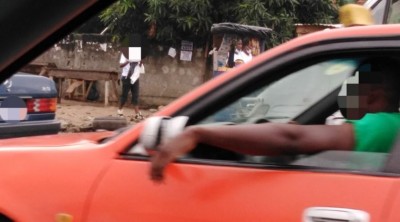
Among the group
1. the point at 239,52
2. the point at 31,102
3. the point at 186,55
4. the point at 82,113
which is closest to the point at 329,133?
the point at 31,102

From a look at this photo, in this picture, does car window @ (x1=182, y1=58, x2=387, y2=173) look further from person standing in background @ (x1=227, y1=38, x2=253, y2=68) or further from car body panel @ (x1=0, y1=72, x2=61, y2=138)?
person standing in background @ (x1=227, y1=38, x2=253, y2=68)

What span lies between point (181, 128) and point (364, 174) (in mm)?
675

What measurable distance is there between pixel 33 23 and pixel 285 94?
1.20 meters

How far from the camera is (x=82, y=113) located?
14180 millimetres

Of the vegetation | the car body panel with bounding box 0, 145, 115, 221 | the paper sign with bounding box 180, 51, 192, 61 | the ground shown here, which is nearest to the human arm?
the car body panel with bounding box 0, 145, 115, 221

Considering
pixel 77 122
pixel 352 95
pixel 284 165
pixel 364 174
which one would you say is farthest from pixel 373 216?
pixel 77 122

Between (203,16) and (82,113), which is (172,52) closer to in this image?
(203,16)

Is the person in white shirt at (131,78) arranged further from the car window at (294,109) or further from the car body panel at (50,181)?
the car window at (294,109)

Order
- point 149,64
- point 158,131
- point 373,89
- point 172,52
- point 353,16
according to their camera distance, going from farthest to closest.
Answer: point 149,64 → point 172,52 → point 353,16 → point 373,89 → point 158,131

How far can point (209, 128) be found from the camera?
2.30 meters

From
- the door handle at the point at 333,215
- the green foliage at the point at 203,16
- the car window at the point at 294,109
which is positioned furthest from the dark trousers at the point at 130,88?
the door handle at the point at 333,215

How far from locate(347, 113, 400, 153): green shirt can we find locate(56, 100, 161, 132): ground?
9.18m

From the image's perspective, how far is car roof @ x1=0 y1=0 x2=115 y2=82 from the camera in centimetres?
161

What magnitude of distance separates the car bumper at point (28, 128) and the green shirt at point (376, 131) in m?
4.15
